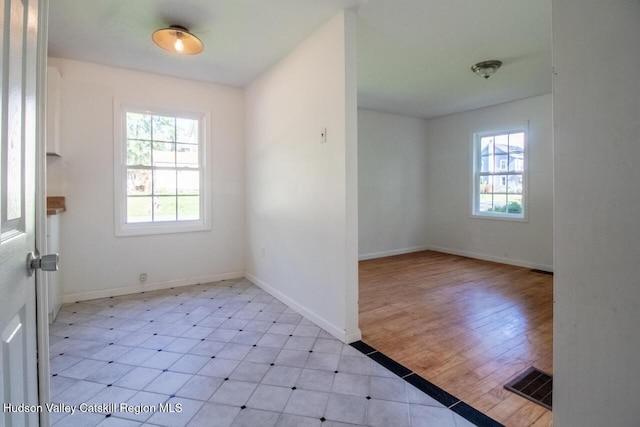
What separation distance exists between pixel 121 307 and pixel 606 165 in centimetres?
382

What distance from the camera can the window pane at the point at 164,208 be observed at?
12.6 feet

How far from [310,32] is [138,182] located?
256 cm

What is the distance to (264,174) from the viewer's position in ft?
12.4

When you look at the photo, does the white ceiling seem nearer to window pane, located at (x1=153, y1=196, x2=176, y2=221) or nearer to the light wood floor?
window pane, located at (x1=153, y1=196, x2=176, y2=221)

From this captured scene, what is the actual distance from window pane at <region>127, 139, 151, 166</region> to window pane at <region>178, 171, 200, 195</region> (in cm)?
39

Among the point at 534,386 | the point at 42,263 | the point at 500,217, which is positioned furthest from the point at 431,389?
the point at 500,217

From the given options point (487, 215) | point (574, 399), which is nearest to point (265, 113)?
point (574, 399)

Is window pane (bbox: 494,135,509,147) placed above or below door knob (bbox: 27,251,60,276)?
above

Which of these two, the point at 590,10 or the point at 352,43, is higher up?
the point at 352,43

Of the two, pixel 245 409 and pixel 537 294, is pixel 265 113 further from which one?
pixel 537 294

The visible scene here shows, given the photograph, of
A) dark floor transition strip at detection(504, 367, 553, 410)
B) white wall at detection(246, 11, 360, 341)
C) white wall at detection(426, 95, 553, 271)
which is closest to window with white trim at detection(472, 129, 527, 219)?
white wall at detection(426, 95, 553, 271)

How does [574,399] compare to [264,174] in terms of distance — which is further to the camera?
[264,174]

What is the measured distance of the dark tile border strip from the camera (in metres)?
1.64

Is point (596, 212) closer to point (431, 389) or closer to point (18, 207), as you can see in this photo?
point (431, 389)
